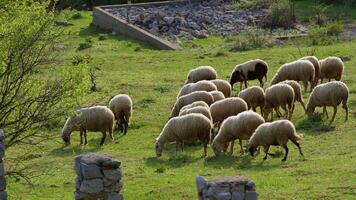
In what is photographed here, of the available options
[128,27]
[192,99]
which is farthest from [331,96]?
[128,27]

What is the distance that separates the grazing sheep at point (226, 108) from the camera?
25.7 m

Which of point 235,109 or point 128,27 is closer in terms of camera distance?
point 235,109

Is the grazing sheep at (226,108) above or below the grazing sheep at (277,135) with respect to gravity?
below

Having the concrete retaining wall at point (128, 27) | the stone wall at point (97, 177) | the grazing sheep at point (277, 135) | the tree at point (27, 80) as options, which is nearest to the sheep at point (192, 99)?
the grazing sheep at point (277, 135)

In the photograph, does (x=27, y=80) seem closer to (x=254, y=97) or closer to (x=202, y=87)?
(x=254, y=97)

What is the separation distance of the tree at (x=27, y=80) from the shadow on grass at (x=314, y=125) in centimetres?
719

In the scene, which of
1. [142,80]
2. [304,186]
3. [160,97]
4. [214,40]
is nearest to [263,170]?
[304,186]

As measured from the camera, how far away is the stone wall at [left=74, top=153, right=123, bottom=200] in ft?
48.4

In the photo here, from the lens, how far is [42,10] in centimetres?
2230

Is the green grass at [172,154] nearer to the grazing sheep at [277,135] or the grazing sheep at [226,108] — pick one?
the grazing sheep at [277,135]

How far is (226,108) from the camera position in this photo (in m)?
25.8

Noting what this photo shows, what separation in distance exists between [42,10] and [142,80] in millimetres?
14053

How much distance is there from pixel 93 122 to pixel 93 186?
12.1 m

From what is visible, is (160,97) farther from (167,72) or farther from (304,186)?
(304,186)
